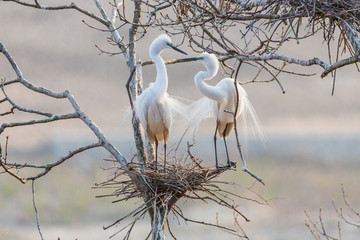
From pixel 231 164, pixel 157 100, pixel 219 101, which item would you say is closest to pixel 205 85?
pixel 219 101

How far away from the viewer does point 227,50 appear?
111 inches

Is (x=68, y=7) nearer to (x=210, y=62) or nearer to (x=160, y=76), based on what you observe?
(x=160, y=76)

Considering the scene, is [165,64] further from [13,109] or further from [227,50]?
[227,50]

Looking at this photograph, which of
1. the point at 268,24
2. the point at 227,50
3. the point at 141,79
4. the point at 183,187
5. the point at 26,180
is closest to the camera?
the point at 227,50

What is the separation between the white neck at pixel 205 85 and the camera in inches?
154

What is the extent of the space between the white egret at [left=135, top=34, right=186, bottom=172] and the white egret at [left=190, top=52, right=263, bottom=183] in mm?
219

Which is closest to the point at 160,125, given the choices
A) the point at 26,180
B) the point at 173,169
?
the point at 173,169

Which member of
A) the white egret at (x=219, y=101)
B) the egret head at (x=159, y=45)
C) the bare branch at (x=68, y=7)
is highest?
the bare branch at (x=68, y=7)

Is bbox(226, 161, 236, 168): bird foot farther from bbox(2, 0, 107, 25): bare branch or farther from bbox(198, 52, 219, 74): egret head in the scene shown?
bbox(2, 0, 107, 25): bare branch

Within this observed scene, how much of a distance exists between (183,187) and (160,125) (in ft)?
2.22

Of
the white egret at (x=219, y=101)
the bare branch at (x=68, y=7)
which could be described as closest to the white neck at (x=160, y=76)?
the white egret at (x=219, y=101)

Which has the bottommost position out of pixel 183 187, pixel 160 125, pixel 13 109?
pixel 183 187

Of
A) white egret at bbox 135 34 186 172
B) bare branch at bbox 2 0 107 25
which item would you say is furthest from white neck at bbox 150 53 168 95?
bare branch at bbox 2 0 107 25

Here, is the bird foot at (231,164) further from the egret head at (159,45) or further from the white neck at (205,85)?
the egret head at (159,45)
